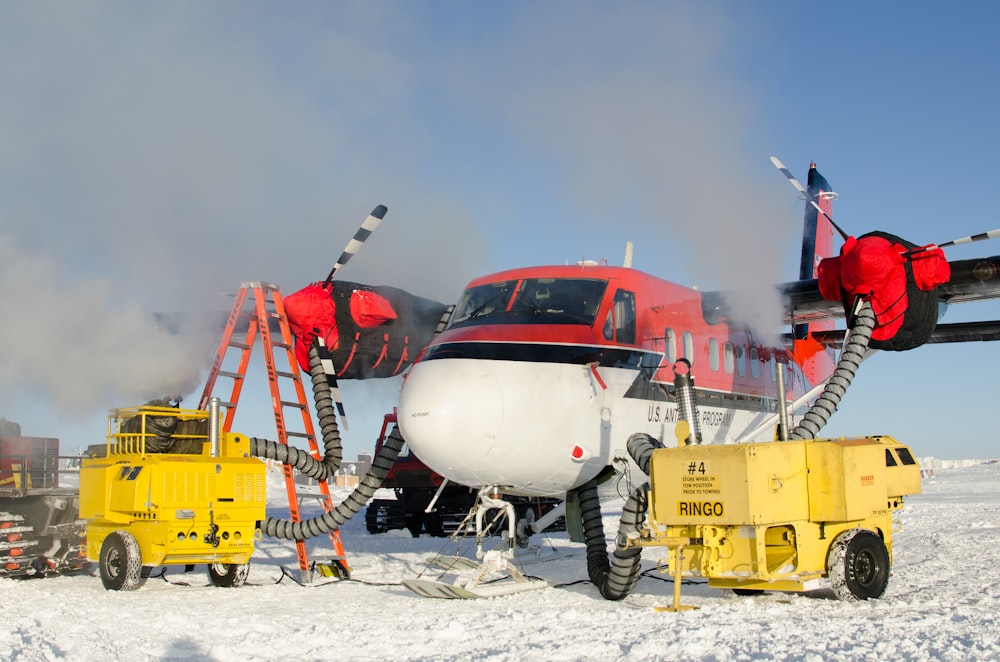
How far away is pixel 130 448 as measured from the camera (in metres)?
12.2

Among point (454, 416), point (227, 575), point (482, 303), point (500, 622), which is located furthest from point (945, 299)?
point (227, 575)

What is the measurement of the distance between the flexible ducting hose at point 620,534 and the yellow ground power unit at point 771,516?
0.42m

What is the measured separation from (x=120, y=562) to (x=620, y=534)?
605 centimetres

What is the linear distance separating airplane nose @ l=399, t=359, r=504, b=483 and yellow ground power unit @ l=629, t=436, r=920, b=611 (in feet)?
5.67

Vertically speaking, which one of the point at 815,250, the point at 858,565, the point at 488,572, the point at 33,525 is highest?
the point at 815,250

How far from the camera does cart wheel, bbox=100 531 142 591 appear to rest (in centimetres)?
1114

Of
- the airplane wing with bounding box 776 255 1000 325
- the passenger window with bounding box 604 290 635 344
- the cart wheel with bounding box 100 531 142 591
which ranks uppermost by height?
the airplane wing with bounding box 776 255 1000 325

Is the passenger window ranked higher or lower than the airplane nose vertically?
higher

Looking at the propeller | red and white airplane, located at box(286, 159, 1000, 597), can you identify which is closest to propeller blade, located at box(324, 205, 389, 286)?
the propeller

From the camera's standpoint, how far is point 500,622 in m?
8.34

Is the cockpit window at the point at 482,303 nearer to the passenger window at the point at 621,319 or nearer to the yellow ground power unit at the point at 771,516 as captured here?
the passenger window at the point at 621,319

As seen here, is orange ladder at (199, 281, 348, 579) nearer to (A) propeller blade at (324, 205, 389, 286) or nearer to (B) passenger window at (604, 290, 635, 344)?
(A) propeller blade at (324, 205, 389, 286)

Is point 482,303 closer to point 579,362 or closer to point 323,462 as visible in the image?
point 579,362

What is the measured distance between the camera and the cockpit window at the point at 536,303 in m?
10.9
